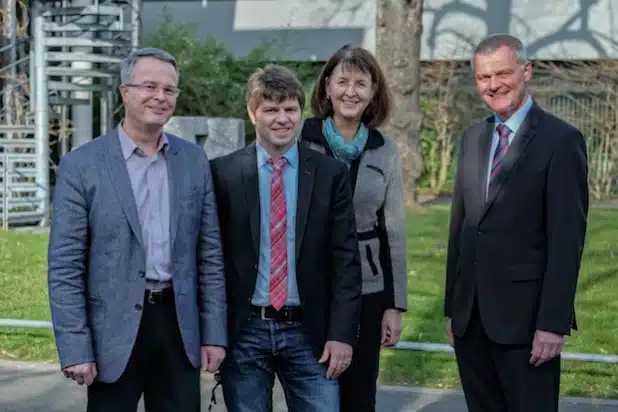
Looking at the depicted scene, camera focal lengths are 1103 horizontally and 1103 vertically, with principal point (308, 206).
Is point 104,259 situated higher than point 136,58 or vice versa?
point 136,58

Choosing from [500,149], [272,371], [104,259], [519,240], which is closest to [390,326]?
[272,371]

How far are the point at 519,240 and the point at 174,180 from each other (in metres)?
1.32

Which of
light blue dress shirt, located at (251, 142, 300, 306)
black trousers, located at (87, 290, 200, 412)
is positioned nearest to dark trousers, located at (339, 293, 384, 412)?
light blue dress shirt, located at (251, 142, 300, 306)

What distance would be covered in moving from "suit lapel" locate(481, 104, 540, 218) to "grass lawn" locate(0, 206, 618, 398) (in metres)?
3.09

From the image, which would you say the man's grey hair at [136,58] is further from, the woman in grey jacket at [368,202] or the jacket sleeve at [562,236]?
the jacket sleeve at [562,236]

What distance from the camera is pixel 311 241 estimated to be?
416 cm

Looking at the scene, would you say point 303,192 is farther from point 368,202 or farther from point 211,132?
point 211,132

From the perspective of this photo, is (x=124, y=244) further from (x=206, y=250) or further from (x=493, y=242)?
(x=493, y=242)

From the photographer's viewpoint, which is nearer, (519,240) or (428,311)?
(519,240)

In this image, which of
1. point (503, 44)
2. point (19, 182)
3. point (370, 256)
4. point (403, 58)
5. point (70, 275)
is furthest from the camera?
point (403, 58)

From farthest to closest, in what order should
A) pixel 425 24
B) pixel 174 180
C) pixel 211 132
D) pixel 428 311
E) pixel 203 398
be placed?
pixel 425 24
pixel 211 132
pixel 428 311
pixel 203 398
pixel 174 180

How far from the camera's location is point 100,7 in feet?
61.1

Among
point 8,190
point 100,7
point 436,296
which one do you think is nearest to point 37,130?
point 8,190

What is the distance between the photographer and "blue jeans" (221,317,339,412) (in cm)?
414
